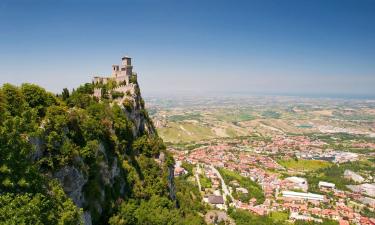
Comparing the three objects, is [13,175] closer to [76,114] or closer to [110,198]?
[76,114]

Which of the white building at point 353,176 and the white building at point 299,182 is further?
the white building at point 353,176

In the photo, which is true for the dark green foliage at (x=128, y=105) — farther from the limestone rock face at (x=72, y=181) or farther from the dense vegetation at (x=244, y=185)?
the dense vegetation at (x=244, y=185)

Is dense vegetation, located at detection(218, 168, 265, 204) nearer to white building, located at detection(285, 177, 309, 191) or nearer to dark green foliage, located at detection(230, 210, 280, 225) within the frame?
white building, located at detection(285, 177, 309, 191)

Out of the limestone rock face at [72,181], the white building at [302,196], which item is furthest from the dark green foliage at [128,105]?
the white building at [302,196]

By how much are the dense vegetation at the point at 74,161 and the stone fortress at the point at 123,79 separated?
11.0 ft

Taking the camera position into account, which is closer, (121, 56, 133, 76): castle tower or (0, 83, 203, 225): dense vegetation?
(0, 83, 203, 225): dense vegetation

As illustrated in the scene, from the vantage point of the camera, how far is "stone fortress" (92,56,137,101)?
56688 mm

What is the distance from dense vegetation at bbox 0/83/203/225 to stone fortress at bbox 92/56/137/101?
3.36 m

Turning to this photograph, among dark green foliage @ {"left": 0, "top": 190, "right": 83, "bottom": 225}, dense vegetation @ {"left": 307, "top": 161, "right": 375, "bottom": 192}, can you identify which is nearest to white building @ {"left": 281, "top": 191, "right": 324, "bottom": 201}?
dense vegetation @ {"left": 307, "top": 161, "right": 375, "bottom": 192}

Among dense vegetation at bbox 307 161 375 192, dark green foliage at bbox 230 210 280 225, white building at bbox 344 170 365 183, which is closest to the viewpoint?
dark green foliage at bbox 230 210 280 225

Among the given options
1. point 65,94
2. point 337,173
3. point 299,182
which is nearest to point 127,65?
point 65,94

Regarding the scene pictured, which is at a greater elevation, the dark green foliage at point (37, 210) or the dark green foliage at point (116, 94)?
the dark green foliage at point (116, 94)

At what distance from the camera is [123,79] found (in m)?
61.7

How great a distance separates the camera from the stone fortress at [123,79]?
56688 millimetres
